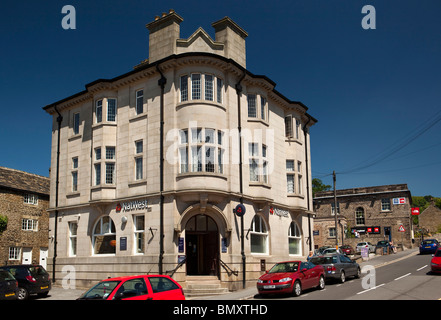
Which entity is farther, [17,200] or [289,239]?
[17,200]

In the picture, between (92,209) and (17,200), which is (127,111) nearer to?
(92,209)

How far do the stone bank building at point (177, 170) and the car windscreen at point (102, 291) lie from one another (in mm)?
9590

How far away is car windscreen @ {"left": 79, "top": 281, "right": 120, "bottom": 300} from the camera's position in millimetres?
11711

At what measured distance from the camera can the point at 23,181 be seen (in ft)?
138

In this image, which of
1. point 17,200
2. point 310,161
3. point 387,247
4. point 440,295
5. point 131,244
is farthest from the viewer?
point 387,247

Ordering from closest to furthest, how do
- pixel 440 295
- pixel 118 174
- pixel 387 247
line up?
pixel 440 295 < pixel 118 174 < pixel 387 247

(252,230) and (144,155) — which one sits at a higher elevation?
(144,155)

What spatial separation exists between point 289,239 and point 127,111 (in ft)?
44.7

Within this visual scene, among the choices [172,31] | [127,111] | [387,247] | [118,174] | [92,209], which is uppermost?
[172,31]

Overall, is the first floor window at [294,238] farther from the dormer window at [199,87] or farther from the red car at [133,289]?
the red car at [133,289]

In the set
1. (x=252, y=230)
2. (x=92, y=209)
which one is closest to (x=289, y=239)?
(x=252, y=230)

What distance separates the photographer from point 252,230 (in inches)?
995

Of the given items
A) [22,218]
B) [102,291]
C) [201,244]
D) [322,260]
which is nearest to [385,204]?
[322,260]

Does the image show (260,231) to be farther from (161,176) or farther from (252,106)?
(252,106)
